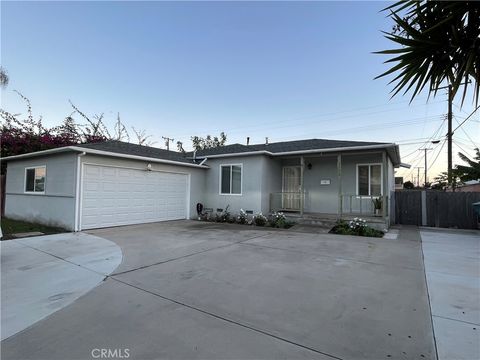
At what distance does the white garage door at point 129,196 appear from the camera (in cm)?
909

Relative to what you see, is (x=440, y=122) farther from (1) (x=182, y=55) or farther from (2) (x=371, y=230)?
(1) (x=182, y=55)

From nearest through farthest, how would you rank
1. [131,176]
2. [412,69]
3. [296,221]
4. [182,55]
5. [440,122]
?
[412,69]
[131,176]
[296,221]
[182,55]
[440,122]

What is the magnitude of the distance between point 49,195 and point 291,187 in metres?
10.2

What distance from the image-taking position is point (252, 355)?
2.30 m

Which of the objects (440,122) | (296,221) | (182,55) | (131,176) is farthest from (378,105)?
(131,176)

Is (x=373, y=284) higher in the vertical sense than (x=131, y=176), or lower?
lower

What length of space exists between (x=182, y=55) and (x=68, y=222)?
8.70 meters

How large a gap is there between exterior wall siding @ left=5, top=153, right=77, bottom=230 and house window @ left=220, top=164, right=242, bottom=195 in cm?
642

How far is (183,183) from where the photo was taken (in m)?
12.8

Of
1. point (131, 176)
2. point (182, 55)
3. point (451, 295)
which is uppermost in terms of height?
point (182, 55)

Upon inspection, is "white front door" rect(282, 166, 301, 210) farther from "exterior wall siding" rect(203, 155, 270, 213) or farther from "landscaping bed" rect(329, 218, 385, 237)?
"landscaping bed" rect(329, 218, 385, 237)

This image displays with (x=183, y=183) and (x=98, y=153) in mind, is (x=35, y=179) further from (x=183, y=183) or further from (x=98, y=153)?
(x=183, y=183)

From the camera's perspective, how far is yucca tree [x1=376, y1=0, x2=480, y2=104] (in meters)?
2.30

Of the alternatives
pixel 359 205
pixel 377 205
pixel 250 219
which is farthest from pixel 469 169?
pixel 250 219
